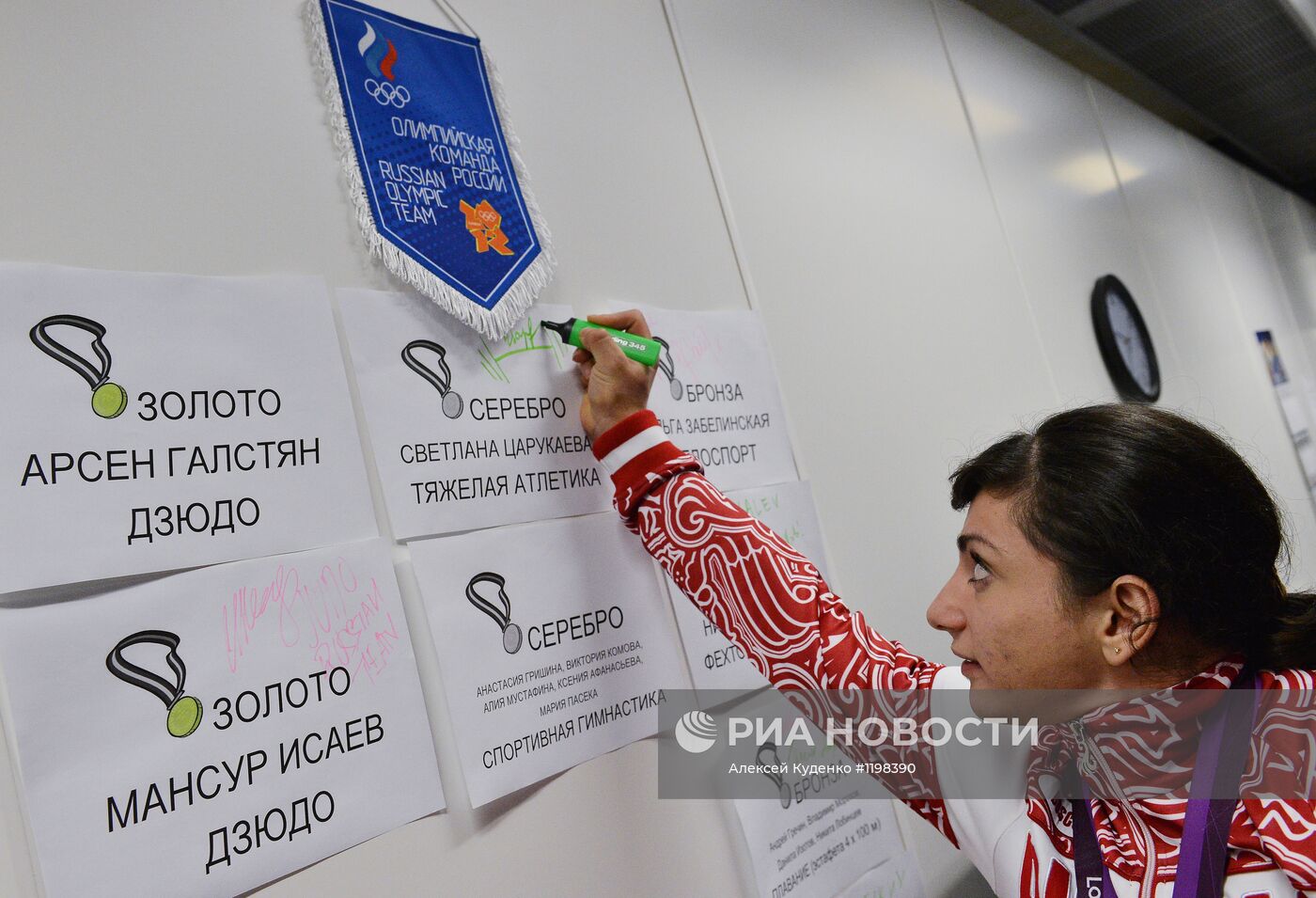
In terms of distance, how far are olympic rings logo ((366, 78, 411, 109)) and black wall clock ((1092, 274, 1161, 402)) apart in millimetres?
1828

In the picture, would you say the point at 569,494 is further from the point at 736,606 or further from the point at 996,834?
the point at 996,834

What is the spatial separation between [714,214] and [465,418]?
530 mm

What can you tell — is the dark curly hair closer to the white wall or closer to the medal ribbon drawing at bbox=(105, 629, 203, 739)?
the white wall

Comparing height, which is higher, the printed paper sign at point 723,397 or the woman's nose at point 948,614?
the printed paper sign at point 723,397

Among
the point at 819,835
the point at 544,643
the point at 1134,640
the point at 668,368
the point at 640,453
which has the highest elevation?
the point at 668,368

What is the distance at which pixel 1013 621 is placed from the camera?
0.83 m

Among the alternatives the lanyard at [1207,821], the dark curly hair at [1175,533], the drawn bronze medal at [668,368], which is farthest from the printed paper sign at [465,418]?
the lanyard at [1207,821]

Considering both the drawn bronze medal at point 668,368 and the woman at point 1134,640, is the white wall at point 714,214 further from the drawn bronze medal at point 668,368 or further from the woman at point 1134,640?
the woman at point 1134,640

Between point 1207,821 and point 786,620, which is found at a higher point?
point 786,620

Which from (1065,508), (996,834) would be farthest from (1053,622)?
(996,834)

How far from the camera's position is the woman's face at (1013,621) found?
2.69 ft

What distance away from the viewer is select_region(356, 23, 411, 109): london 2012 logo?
0.91 m
